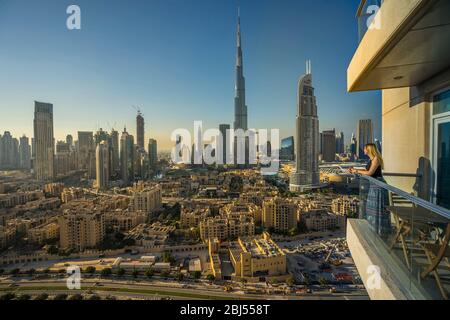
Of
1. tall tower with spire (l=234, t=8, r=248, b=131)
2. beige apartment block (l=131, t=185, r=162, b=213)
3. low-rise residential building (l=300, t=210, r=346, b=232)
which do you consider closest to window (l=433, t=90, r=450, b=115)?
low-rise residential building (l=300, t=210, r=346, b=232)

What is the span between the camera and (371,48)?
125 cm

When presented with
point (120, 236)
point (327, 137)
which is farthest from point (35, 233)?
point (327, 137)

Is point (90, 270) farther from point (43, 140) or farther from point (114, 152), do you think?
point (114, 152)

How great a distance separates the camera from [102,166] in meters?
18.1

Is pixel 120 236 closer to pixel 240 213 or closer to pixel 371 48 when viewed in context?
pixel 240 213

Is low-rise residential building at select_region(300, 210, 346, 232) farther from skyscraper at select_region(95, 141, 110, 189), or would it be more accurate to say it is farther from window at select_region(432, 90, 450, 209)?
skyscraper at select_region(95, 141, 110, 189)

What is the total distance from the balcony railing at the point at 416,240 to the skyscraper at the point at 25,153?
1915 cm

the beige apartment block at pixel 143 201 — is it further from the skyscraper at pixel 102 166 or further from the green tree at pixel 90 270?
the skyscraper at pixel 102 166

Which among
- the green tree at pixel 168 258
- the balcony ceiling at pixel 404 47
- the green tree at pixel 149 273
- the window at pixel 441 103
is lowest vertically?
the green tree at pixel 168 258

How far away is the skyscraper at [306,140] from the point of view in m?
16.8

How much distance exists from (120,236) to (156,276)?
3.81m

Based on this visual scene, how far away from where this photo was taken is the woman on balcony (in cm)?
129

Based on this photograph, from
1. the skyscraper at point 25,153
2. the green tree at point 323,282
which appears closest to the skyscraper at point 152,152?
the skyscraper at point 25,153

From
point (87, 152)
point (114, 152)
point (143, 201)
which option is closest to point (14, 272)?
point (143, 201)
